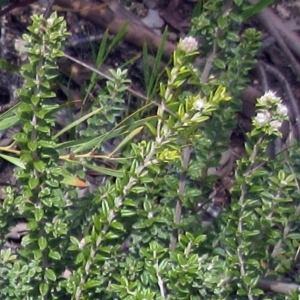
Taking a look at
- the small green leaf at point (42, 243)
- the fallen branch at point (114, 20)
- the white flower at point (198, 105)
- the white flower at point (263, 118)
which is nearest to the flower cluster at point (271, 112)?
the white flower at point (263, 118)

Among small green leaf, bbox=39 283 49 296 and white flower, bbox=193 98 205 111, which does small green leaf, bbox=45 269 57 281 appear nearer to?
small green leaf, bbox=39 283 49 296

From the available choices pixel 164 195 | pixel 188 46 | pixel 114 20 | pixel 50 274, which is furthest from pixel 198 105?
pixel 114 20

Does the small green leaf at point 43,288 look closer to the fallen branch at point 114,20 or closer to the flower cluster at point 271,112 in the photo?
the flower cluster at point 271,112

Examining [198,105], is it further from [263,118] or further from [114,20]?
[114,20]

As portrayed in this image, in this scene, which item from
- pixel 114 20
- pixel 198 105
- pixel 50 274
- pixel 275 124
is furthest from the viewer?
pixel 114 20

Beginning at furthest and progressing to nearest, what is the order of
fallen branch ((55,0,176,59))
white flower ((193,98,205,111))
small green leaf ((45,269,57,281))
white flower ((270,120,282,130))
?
1. fallen branch ((55,0,176,59))
2. small green leaf ((45,269,57,281))
3. white flower ((270,120,282,130))
4. white flower ((193,98,205,111))

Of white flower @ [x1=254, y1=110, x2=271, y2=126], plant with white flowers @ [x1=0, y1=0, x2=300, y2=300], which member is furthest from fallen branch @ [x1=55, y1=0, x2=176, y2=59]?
white flower @ [x1=254, y1=110, x2=271, y2=126]

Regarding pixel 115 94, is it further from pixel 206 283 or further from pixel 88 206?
pixel 206 283

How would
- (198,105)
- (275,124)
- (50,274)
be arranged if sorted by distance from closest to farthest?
1. (198,105)
2. (275,124)
3. (50,274)
